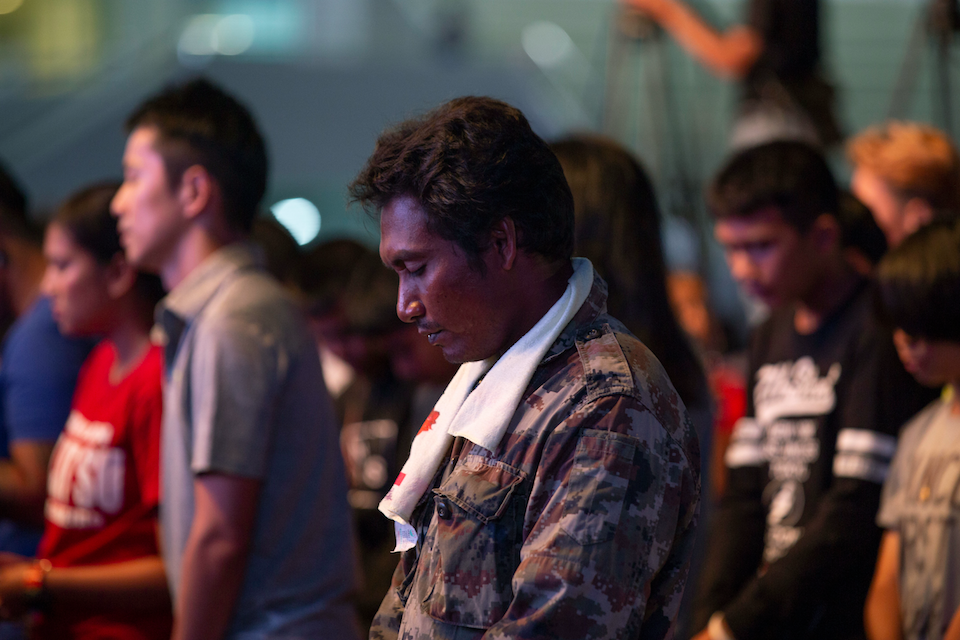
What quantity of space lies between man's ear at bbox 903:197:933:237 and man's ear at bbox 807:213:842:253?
74 cm

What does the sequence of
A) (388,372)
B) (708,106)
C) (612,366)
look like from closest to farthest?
1. (612,366)
2. (388,372)
3. (708,106)

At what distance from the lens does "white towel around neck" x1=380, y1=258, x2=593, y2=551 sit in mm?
1135

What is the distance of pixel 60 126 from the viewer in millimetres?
8383

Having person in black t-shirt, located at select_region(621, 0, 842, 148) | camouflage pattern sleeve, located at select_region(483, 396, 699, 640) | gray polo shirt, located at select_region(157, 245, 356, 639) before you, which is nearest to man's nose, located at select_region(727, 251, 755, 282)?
gray polo shirt, located at select_region(157, 245, 356, 639)

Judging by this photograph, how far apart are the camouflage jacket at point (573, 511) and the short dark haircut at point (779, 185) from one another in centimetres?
127

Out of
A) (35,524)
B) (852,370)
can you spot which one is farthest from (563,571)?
(35,524)

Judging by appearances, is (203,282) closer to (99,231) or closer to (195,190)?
(195,190)

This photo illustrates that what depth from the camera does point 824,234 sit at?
231cm

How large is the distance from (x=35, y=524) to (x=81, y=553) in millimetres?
541

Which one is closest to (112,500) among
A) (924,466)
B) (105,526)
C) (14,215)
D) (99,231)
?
(105,526)

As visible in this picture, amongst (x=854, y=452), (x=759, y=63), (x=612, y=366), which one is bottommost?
(x=854, y=452)

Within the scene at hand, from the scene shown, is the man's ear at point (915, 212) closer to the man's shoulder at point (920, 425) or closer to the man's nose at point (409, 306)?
the man's shoulder at point (920, 425)

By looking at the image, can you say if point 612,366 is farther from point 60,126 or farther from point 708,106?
point 60,126

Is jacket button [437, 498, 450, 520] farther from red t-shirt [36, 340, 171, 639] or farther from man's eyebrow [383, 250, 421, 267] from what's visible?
red t-shirt [36, 340, 171, 639]
